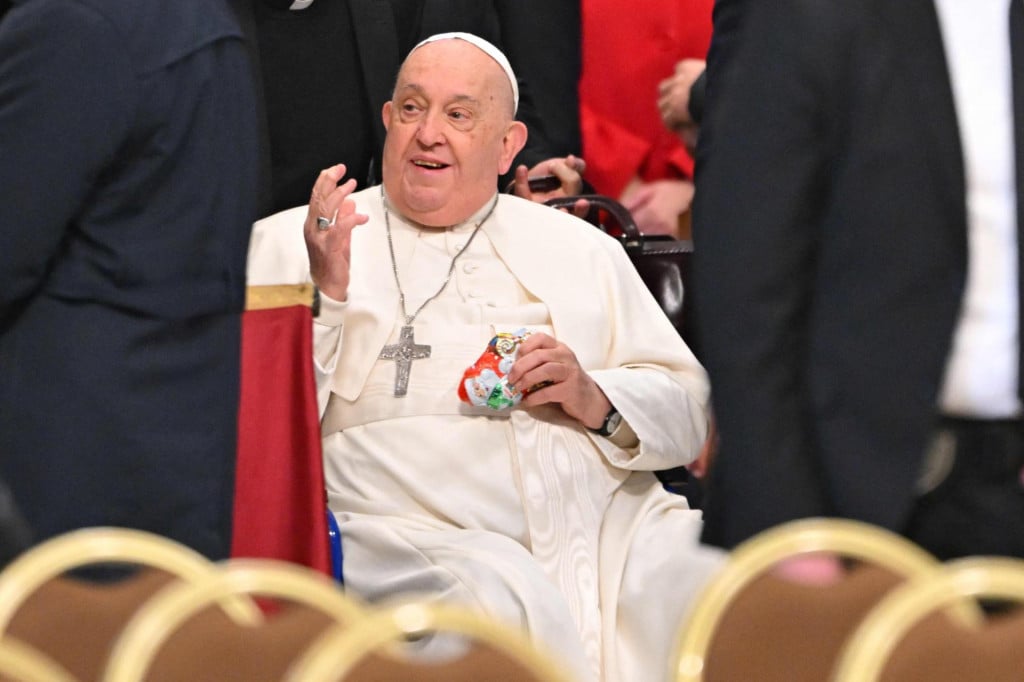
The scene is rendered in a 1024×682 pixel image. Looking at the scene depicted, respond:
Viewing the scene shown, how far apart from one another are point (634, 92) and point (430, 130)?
1377mm

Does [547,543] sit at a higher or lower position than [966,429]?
lower

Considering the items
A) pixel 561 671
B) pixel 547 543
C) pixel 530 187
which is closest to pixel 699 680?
pixel 561 671

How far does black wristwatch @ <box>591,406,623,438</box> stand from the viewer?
12.3ft

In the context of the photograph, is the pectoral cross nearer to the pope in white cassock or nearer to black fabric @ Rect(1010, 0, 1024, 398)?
the pope in white cassock

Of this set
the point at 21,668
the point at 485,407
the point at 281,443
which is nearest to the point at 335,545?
the point at 281,443

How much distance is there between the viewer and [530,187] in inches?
180

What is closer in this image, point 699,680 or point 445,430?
point 699,680

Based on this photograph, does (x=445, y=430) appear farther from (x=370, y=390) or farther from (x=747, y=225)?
(x=747, y=225)

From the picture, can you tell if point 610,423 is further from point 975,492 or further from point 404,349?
point 975,492

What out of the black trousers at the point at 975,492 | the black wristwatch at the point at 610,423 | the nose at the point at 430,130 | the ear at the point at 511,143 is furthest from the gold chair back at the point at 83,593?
the ear at the point at 511,143

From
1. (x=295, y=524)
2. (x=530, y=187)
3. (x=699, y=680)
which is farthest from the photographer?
(x=530, y=187)

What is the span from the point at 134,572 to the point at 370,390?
159cm

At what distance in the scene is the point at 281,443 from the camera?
317 centimetres

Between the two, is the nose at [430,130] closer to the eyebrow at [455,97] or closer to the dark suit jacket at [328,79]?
the eyebrow at [455,97]
